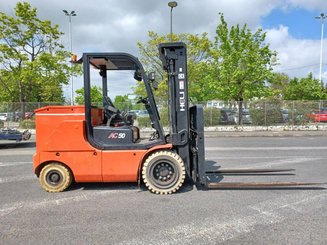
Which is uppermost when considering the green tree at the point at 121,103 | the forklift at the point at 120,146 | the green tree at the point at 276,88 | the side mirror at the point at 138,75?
the green tree at the point at 276,88

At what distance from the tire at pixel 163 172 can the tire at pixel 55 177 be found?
157 centimetres

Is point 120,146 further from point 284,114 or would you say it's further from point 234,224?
point 284,114

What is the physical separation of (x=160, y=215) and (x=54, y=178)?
2.50 meters

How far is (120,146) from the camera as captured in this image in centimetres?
550

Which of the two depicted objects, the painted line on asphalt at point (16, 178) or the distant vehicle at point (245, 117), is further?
the distant vehicle at point (245, 117)

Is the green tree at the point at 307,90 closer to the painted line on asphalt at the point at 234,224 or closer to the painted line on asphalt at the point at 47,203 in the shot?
the painted line on asphalt at the point at 234,224

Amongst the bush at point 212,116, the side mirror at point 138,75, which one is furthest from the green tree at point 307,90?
the side mirror at point 138,75

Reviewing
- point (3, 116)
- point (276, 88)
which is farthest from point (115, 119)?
point (276, 88)

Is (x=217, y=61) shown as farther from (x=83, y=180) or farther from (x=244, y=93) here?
(x=83, y=180)

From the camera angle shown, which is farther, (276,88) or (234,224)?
(276,88)

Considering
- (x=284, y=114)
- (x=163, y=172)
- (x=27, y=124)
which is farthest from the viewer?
(x=284, y=114)

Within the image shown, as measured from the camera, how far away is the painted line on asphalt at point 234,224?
142 inches

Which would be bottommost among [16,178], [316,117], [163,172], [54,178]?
[16,178]

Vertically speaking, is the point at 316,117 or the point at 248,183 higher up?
the point at 316,117
